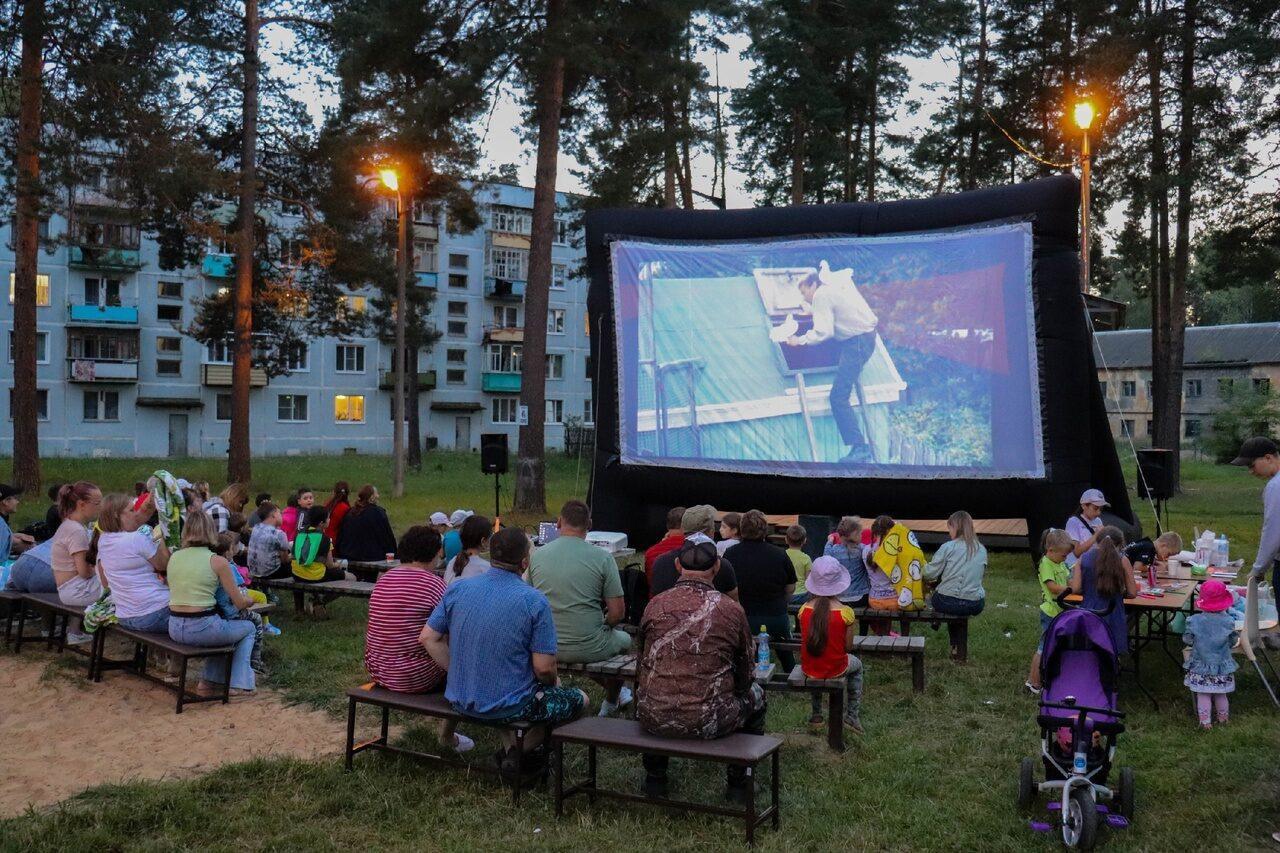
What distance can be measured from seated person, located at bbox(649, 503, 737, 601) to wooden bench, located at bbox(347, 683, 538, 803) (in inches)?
37.6

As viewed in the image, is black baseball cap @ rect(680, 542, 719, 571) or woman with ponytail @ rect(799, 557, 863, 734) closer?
black baseball cap @ rect(680, 542, 719, 571)

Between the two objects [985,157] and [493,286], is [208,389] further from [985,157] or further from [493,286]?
[985,157]

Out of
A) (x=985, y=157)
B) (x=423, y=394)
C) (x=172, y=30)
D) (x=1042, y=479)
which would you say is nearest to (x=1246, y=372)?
(x=985, y=157)

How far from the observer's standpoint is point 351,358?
45938 millimetres

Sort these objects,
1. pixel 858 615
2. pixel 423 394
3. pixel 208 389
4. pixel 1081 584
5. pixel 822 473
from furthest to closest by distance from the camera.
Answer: pixel 423 394, pixel 208 389, pixel 822 473, pixel 858 615, pixel 1081 584

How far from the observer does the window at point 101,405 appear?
41.2 meters

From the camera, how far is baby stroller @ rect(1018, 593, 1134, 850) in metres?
4.70

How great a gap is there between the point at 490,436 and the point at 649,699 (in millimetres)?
10006

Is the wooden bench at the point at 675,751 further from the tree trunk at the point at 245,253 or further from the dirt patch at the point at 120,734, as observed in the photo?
the tree trunk at the point at 245,253

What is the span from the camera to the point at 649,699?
4.70 metres

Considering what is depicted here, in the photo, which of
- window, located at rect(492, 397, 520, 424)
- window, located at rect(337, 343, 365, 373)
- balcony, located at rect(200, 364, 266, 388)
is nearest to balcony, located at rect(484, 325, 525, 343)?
window, located at rect(492, 397, 520, 424)

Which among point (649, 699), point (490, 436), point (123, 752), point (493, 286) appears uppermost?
point (493, 286)

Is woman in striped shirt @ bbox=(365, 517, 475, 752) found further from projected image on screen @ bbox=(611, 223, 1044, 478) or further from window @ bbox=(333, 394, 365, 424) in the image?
window @ bbox=(333, 394, 365, 424)

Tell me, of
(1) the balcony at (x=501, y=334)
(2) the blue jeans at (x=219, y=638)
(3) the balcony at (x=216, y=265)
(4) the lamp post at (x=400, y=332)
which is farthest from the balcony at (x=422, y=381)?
(2) the blue jeans at (x=219, y=638)
